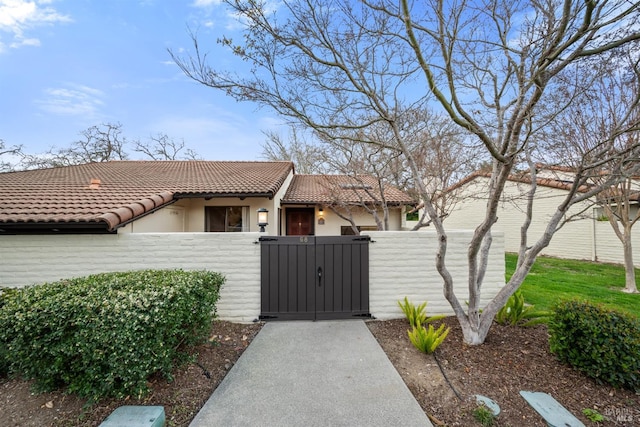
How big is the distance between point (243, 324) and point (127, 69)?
9.04m

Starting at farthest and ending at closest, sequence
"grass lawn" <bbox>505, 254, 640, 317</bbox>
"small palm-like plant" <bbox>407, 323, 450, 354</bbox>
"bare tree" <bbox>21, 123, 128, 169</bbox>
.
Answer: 1. "bare tree" <bbox>21, 123, 128, 169</bbox>
2. "grass lawn" <bbox>505, 254, 640, 317</bbox>
3. "small palm-like plant" <bbox>407, 323, 450, 354</bbox>

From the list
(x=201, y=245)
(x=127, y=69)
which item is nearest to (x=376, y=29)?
(x=201, y=245)

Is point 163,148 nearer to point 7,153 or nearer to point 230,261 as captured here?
point 7,153

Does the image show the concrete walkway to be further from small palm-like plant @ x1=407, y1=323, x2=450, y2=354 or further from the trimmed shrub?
the trimmed shrub

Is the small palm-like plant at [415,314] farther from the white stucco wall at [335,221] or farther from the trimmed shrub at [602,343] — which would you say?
the white stucco wall at [335,221]

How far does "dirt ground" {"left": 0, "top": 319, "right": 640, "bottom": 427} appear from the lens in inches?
93.9

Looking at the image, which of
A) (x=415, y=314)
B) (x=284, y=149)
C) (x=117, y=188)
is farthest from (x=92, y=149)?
(x=415, y=314)

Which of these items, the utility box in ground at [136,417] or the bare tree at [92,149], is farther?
the bare tree at [92,149]

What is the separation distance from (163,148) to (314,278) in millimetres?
21083

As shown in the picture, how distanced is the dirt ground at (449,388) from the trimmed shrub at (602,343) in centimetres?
16

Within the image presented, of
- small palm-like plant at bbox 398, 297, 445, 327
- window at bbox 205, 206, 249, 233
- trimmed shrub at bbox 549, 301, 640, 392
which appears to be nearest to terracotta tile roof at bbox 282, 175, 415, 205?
window at bbox 205, 206, 249, 233

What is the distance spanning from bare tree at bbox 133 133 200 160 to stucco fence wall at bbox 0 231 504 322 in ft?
58.8

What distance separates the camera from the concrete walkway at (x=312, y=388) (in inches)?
92.8

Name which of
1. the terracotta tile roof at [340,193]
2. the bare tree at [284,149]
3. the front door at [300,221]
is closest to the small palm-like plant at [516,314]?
the terracotta tile roof at [340,193]
